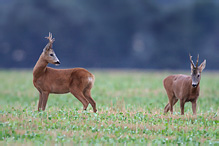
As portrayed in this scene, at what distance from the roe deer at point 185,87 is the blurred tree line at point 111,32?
3975cm

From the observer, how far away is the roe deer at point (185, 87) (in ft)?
34.1

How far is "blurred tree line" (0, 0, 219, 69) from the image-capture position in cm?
5169

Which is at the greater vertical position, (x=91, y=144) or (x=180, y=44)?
(x=180, y=44)

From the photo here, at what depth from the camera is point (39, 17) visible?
53000 millimetres

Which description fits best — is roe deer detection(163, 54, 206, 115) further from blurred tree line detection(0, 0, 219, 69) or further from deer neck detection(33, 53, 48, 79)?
blurred tree line detection(0, 0, 219, 69)

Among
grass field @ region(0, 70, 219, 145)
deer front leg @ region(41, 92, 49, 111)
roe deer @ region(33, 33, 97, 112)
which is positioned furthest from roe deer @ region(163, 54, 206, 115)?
deer front leg @ region(41, 92, 49, 111)

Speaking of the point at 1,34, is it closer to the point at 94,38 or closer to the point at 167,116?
the point at 94,38

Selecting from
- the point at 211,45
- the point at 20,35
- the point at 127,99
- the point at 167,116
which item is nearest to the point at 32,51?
the point at 20,35

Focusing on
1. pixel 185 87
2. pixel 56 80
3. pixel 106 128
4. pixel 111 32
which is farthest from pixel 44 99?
pixel 111 32

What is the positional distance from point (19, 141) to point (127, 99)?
10270 millimetres

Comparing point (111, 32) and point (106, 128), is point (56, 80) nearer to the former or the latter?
point (106, 128)

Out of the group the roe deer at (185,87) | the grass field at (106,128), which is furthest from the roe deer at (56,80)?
the roe deer at (185,87)

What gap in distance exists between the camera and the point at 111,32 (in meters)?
56.6

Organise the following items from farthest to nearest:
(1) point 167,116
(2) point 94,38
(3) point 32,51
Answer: (2) point 94,38 → (3) point 32,51 → (1) point 167,116
